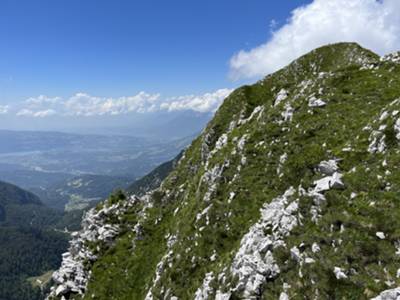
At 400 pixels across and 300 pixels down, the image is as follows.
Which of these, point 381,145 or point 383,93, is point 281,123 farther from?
point 381,145

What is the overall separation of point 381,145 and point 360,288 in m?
11.8

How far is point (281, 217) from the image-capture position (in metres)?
22.6

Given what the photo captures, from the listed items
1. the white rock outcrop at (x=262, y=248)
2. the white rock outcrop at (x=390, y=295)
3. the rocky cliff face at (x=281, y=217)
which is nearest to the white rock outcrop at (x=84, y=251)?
the rocky cliff face at (x=281, y=217)

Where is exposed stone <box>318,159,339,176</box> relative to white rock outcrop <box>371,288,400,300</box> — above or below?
above

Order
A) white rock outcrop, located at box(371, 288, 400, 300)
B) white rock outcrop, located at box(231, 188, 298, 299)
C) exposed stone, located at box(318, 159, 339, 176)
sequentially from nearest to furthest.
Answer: white rock outcrop, located at box(371, 288, 400, 300) < white rock outcrop, located at box(231, 188, 298, 299) < exposed stone, located at box(318, 159, 339, 176)

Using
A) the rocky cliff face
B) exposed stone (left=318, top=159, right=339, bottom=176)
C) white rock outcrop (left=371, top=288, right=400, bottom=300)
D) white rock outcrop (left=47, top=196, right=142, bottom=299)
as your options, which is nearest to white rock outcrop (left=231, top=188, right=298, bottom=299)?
the rocky cliff face

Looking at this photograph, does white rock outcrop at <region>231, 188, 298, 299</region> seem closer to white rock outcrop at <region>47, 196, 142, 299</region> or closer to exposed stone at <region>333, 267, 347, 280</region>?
exposed stone at <region>333, 267, 347, 280</region>

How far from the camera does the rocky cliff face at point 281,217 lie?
664 inches

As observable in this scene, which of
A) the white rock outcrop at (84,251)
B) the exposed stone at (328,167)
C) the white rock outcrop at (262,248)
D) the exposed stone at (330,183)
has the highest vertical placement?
the exposed stone at (328,167)

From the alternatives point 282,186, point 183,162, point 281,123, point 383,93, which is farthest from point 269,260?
point 183,162

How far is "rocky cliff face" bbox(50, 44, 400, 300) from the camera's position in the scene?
16.9m

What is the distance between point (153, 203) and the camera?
52312 mm

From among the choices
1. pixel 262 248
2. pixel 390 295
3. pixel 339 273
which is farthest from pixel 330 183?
pixel 390 295

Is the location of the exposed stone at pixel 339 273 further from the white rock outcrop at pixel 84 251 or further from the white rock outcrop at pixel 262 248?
the white rock outcrop at pixel 84 251
